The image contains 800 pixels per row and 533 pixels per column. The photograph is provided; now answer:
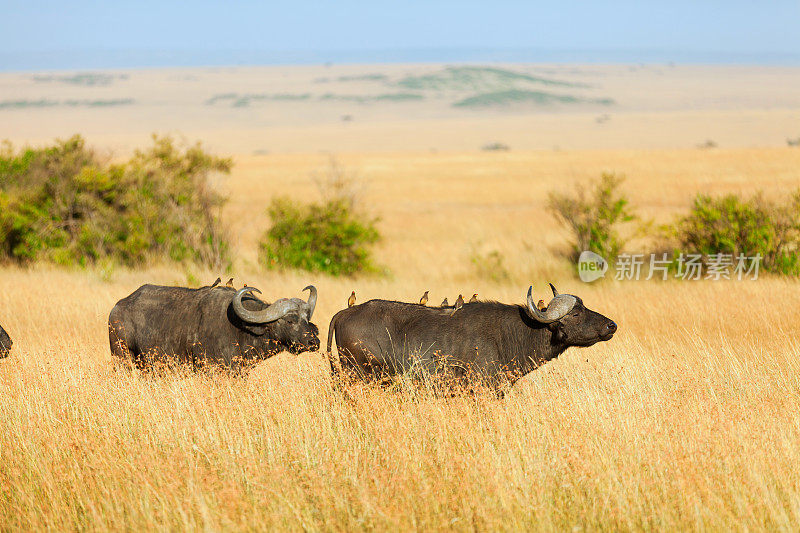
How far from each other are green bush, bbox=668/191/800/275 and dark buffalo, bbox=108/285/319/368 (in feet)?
37.6

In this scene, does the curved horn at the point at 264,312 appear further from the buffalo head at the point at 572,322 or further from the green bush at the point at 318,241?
the green bush at the point at 318,241

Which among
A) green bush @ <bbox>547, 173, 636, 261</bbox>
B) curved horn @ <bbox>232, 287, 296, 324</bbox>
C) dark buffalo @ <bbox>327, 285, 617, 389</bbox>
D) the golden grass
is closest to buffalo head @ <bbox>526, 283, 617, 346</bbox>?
dark buffalo @ <bbox>327, 285, 617, 389</bbox>

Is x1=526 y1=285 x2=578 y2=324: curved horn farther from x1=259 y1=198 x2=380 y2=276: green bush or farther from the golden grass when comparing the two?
x1=259 y1=198 x2=380 y2=276: green bush

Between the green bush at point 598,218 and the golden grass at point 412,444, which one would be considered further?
the green bush at point 598,218

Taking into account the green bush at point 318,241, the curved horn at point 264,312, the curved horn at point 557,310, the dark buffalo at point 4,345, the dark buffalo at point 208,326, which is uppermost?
the curved horn at point 557,310

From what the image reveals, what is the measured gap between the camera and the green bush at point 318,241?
18734 millimetres

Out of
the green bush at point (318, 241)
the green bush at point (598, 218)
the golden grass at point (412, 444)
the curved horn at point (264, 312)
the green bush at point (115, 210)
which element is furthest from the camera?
the green bush at point (115, 210)

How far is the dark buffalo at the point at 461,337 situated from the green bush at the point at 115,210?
11.2 meters

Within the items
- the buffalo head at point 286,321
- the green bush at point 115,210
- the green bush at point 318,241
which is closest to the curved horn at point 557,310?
the buffalo head at point 286,321

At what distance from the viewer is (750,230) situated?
16953 millimetres

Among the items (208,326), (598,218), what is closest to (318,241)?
(598,218)

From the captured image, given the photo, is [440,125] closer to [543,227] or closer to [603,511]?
[543,227]

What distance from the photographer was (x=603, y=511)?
17.6 feet

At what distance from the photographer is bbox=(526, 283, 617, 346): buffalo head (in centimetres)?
773
